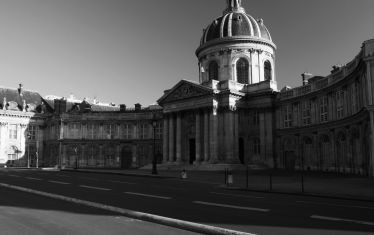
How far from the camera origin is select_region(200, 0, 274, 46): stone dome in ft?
193

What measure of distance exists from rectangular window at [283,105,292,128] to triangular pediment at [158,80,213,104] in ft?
32.1

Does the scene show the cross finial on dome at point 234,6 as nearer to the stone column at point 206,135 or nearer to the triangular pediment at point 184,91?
the triangular pediment at point 184,91

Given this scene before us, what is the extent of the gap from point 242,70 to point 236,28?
6.40m

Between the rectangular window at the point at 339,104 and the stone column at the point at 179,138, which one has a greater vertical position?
the rectangular window at the point at 339,104

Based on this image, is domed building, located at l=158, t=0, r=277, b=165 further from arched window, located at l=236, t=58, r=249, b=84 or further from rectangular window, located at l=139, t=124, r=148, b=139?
rectangular window, located at l=139, t=124, r=148, b=139

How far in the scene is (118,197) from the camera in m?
16.5

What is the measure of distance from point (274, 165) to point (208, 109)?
11.2 m

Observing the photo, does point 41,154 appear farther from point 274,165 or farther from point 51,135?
point 274,165

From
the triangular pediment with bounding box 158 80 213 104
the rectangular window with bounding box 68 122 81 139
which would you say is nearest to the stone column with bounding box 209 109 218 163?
the triangular pediment with bounding box 158 80 213 104

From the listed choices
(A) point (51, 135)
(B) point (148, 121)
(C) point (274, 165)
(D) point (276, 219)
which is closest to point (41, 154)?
(A) point (51, 135)

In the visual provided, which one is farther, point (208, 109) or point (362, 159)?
point (208, 109)

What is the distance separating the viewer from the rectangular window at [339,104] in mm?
39438

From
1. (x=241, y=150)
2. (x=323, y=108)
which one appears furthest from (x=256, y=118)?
(x=323, y=108)

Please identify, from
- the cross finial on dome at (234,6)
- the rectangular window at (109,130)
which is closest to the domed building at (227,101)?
the cross finial on dome at (234,6)
